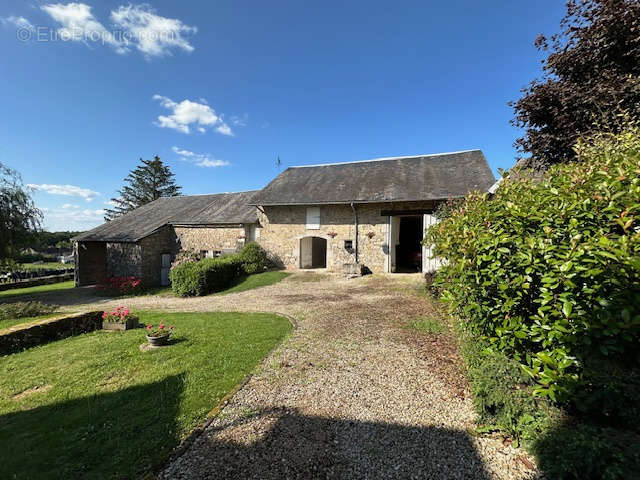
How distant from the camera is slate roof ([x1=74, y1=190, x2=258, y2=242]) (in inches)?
627

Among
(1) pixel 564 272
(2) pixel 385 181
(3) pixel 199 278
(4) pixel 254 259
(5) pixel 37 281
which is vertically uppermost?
(2) pixel 385 181

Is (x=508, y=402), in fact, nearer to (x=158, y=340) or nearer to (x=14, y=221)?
(x=158, y=340)

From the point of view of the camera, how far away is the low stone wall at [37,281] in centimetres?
1639

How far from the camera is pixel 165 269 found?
53.6 feet

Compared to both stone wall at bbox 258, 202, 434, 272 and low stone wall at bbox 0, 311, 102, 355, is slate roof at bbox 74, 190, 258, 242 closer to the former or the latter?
stone wall at bbox 258, 202, 434, 272

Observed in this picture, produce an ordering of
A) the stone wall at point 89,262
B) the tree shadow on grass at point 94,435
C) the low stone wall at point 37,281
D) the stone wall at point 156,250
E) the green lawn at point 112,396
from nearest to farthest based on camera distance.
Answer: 1. the tree shadow on grass at point 94,435
2. the green lawn at point 112,396
3. the stone wall at point 156,250
4. the low stone wall at point 37,281
5. the stone wall at point 89,262

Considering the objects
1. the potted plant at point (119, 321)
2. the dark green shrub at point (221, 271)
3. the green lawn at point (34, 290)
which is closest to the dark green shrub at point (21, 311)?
the potted plant at point (119, 321)

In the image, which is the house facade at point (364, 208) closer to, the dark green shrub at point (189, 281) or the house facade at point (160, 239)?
the house facade at point (160, 239)

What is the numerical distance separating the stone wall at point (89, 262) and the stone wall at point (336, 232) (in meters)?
12.0

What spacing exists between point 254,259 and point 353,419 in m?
12.0

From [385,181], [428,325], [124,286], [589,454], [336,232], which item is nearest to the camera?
[589,454]

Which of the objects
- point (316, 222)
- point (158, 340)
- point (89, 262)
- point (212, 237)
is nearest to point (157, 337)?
point (158, 340)

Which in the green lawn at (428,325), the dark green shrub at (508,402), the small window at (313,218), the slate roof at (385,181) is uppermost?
the slate roof at (385,181)

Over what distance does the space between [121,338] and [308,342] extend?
14.2 ft
